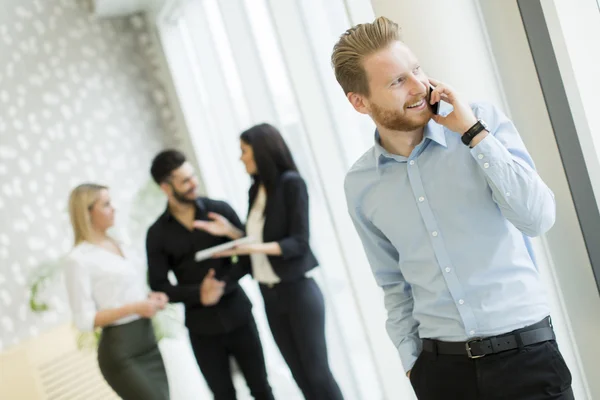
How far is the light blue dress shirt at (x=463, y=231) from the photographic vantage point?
4.35ft

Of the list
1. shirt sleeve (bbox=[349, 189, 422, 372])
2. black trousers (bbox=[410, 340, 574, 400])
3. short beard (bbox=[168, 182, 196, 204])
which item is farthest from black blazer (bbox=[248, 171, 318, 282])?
black trousers (bbox=[410, 340, 574, 400])

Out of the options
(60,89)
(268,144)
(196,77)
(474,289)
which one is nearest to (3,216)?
(60,89)

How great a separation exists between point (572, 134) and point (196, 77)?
3306 mm

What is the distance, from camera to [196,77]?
14.3ft

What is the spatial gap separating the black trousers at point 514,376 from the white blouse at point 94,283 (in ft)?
6.56

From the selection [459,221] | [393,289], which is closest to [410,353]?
[393,289]

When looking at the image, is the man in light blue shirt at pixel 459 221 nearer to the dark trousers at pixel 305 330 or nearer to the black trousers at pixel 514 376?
the black trousers at pixel 514 376

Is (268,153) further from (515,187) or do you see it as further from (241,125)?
(515,187)

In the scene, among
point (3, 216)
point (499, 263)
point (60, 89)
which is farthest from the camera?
point (60, 89)

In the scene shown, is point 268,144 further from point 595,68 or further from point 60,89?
point 60,89

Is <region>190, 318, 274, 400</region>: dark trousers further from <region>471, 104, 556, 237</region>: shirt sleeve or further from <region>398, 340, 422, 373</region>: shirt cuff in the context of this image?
<region>471, 104, 556, 237</region>: shirt sleeve

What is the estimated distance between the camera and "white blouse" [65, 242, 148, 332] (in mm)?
A: 2934

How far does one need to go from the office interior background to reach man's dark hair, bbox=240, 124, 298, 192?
0.12 m

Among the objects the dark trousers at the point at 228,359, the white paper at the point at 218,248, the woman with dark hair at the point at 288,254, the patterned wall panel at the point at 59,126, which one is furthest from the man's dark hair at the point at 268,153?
the patterned wall panel at the point at 59,126
